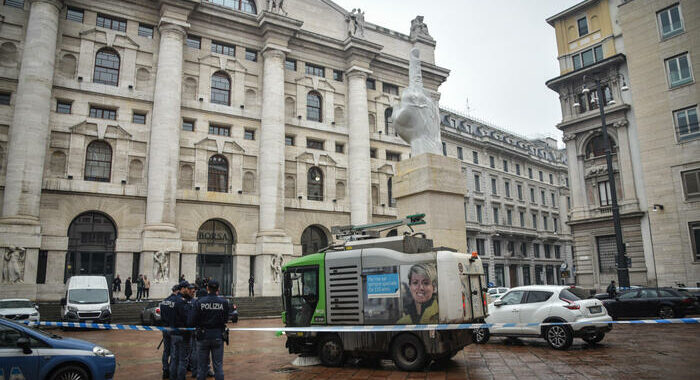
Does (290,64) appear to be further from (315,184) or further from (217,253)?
(217,253)

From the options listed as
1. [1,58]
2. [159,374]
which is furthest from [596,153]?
[1,58]

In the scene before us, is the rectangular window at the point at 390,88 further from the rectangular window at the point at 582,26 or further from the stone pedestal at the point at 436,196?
the stone pedestal at the point at 436,196

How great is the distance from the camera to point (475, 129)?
178 feet

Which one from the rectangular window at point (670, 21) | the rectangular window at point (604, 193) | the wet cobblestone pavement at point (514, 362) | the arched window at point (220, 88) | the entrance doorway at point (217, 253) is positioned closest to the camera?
the wet cobblestone pavement at point (514, 362)

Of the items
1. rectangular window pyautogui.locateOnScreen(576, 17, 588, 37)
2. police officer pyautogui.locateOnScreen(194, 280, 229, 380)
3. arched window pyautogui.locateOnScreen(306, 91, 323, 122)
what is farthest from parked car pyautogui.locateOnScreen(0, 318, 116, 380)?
rectangular window pyautogui.locateOnScreen(576, 17, 588, 37)

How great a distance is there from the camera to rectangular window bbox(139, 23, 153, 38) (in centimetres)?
A: 3070

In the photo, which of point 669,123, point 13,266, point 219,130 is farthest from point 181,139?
point 669,123

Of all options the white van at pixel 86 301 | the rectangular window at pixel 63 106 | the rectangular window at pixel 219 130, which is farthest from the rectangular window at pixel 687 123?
the rectangular window at pixel 63 106

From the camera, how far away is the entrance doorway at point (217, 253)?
3041 centimetres

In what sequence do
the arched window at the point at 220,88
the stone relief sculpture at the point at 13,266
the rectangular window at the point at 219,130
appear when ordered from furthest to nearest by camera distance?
1. the arched window at the point at 220,88
2. the rectangular window at the point at 219,130
3. the stone relief sculpture at the point at 13,266

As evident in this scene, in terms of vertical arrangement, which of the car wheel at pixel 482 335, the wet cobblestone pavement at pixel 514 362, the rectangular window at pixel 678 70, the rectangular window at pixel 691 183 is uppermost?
the rectangular window at pixel 678 70

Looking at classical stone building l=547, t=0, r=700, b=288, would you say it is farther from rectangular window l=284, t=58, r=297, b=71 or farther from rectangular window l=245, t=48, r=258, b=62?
rectangular window l=245, t=48, r=258, b=62

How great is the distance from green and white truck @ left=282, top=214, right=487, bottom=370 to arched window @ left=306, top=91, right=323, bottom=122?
2763cm

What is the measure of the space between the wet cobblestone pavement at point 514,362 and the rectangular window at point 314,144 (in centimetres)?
2372
